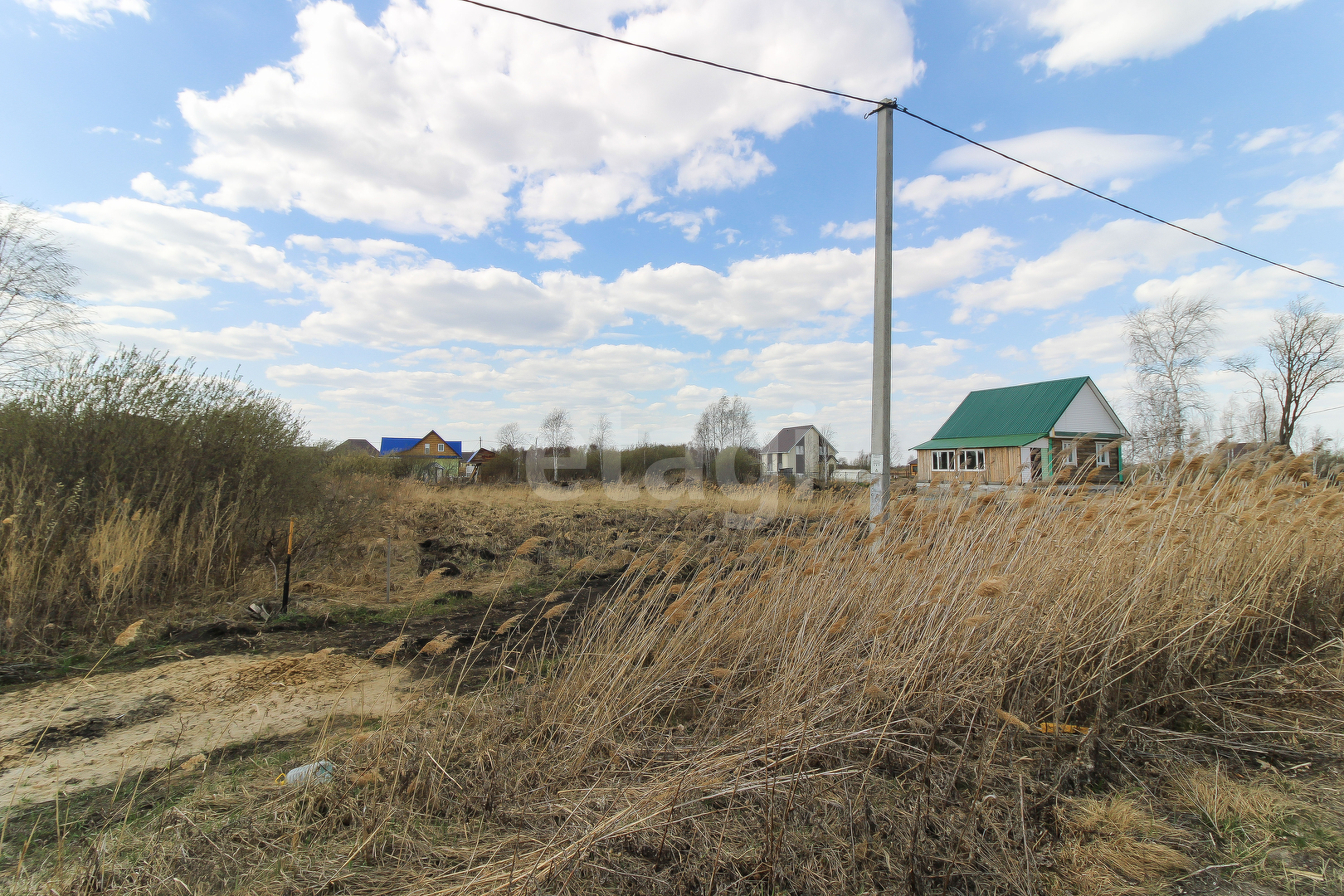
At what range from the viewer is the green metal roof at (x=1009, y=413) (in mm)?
28766

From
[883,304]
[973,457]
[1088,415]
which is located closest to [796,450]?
[973,457]

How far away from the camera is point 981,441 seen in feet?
102

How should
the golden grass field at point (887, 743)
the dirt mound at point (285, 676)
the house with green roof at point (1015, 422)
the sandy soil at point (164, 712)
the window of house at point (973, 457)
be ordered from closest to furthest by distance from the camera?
the golden grass field at point (887, 743), the sandy soil at point (164, 712), the dirt mound at point (285, 676), the house with green roof at point (1015, 422), the window of house at point (973, 457)

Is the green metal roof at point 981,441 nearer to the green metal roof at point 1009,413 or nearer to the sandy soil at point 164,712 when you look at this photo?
the green metal roof at point 1009,413

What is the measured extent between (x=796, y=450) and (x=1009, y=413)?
29.1 m

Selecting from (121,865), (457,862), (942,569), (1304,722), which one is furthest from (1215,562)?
(121,865)

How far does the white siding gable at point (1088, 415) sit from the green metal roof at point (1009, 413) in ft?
1.10

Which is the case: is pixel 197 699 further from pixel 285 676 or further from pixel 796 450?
pixel 796 450

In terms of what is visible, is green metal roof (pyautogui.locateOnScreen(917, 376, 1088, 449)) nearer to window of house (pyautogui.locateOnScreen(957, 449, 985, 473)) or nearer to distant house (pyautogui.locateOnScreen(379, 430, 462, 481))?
window of house (pyautogui.locateOnScreen(957, 449, 985, 473))

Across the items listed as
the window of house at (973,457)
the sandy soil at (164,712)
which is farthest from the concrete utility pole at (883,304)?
the window of house at (973,457)

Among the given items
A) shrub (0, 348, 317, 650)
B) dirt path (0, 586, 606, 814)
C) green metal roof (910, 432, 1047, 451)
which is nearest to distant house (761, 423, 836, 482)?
green metal roof (910, 432, 1047, 451)

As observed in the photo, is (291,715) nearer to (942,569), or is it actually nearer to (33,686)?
(33,686)

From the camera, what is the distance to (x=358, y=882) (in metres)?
2.12

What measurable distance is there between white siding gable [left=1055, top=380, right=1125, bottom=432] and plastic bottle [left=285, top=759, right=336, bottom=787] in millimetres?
31917
